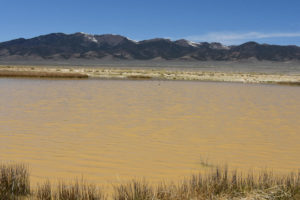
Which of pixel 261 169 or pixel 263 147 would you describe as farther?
pixel 263 147

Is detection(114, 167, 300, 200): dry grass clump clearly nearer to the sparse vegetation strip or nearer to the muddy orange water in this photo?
the sparse vegetation strip


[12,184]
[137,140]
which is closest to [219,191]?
[12,184]

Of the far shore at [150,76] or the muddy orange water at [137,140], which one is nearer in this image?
the muddy orange water at [137,140]

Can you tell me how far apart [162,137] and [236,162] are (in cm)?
257

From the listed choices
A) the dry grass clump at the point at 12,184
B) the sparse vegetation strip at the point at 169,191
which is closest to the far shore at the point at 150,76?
the dry grass clump at the point at 12,184

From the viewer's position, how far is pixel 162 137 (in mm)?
9328

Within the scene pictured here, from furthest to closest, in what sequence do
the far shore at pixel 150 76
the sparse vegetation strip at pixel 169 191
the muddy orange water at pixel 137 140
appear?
the far shore at pixel 150 76, the muddy orange water at pixel 137 140, the sparse vegetation strip at pixel 169 191

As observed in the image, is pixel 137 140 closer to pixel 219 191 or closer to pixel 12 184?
pixel 219 191

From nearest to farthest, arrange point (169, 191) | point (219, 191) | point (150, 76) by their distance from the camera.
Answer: point (169, 191) → point (219, 191) → point (150, 76)

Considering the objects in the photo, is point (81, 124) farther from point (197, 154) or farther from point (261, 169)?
point (261, 169)

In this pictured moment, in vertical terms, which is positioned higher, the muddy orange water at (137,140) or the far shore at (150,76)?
the far shore at (150,76)

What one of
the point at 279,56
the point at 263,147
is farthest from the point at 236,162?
the point at 279,56

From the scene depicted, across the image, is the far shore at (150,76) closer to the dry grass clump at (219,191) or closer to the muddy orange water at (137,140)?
the muddy orange water at (137,140)

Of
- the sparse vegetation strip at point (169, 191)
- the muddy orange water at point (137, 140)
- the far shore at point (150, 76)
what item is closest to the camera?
the sparse vegetation strip at point (169, 191)
